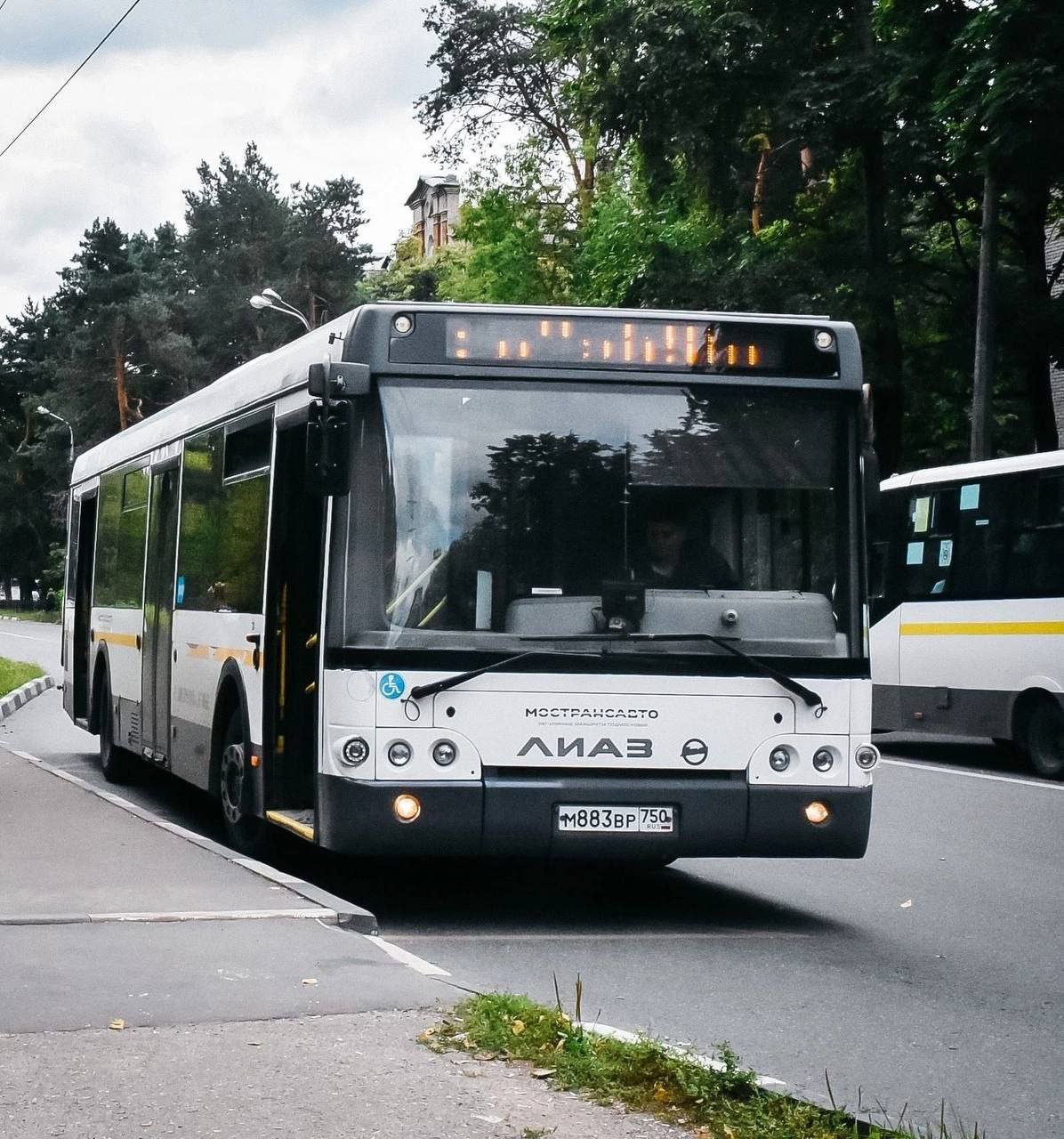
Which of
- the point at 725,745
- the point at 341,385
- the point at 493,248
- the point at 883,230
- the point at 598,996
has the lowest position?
the point at 598,996

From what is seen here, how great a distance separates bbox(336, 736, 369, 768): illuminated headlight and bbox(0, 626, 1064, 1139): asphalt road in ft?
2.57

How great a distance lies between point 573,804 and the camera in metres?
8.86

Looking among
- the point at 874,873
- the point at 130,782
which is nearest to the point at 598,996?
the point at 874,873

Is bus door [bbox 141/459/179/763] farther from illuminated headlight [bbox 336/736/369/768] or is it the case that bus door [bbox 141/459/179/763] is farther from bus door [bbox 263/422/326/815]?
illuminated headlight [bbox 336/736/369/768]

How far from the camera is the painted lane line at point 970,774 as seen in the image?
16859 millimetres

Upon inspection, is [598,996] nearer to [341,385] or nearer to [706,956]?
[706,956]

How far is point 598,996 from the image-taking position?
7488 mm

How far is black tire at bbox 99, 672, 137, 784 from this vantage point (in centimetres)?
1627

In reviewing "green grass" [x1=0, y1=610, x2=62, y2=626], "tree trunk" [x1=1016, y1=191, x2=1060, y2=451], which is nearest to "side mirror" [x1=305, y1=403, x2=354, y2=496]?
"tree trunk" [x1=1016, y1=191, x2=1060, y2=451]

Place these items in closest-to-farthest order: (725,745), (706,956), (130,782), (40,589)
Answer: (706,956) → (725,745) → (130,782) → (40,589)

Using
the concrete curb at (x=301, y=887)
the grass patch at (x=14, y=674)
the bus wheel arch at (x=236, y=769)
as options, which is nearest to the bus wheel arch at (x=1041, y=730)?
the concrete curb at (x=301, y=887)

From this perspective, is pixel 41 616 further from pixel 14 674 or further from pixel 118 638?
pixel 118 638

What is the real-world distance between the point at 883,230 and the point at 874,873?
63.2 feet

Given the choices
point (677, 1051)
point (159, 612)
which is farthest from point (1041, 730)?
point (677, 1051)
